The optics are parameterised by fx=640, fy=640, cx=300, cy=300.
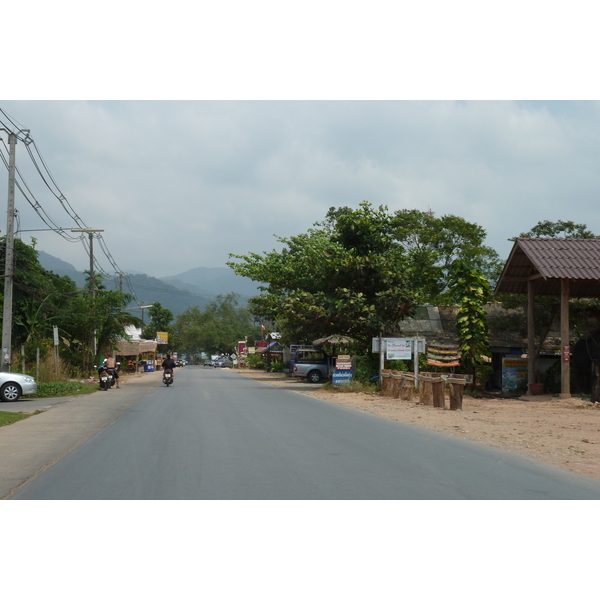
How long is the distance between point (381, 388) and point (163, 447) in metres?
16.1

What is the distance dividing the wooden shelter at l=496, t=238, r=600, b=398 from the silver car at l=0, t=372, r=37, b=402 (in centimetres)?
1822

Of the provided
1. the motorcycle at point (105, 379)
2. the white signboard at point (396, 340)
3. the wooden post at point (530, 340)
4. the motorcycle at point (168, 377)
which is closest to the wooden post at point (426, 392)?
the white signboard at point (396, 340)

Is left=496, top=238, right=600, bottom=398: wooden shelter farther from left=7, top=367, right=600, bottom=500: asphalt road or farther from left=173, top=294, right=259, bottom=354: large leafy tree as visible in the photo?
left=173, top=294, right=259, bottom=354: large leafy tree

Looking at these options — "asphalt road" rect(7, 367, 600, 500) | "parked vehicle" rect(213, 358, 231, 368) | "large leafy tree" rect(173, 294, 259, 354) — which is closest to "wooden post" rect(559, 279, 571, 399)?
"asphalt road" rect(7, 367, 600, 500)

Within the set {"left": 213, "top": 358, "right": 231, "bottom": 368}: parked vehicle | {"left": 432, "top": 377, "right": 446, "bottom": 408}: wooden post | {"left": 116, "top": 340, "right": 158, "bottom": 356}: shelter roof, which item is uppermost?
{"left": 116, "top": 340, "right": 158, "bottom": 356}: shelter roof

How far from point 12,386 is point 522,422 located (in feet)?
55.5

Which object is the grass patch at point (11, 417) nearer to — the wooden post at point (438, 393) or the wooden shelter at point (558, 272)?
the wooden post at point (438, 393)

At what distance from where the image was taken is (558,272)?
70.3ft

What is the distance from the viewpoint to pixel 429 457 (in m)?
10.0

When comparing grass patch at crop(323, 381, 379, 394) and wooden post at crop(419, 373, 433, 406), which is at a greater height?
wooden post at crop(419, 373, 433, 406)

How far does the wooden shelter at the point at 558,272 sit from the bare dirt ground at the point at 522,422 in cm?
198

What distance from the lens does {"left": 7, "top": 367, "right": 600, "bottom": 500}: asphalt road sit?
7.54 meters

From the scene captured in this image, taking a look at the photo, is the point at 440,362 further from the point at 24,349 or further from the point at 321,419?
the point at 24,349
